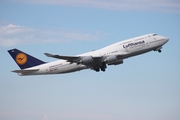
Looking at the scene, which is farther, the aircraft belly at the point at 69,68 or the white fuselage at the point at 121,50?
the aircraft belly at the point at 69,68

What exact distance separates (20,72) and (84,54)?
13019 millimetres

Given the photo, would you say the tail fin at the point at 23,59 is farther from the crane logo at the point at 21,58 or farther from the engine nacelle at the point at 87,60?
the engine nacelle at the point at 87,60

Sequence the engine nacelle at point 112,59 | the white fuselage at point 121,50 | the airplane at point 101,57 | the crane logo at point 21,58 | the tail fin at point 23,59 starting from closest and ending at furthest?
1. the white fuselage at point 121,50
2. the airplane at point 101,57
3. the engine nacelle at point 112,59
4. the tail fin at point 23,59
5. the crane logo at point 21,58

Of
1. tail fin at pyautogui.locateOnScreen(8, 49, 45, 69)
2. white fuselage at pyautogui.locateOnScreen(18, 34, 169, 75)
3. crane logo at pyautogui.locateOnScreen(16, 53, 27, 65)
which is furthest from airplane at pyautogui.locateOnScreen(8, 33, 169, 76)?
crane logo at pyautogui.locateOnScreen(16, 53, 27, 65)

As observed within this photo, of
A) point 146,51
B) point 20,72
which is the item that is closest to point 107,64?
point 146,51

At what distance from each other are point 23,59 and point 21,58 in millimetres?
649

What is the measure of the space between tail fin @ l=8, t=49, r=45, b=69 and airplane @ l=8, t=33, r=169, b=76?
48cm

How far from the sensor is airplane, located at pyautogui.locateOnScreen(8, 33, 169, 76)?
71250mm

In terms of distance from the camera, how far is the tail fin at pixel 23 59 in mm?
78688

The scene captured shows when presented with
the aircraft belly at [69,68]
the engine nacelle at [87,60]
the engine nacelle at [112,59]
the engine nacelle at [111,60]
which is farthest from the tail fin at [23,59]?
the engine nacelle at [112,59]

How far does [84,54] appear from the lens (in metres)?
74.9

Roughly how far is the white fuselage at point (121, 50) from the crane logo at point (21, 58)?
458 centimetres

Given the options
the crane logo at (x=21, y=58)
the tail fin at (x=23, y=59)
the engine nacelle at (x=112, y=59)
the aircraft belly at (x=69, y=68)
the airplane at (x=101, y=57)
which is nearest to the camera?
the airplane at (x=101, y=57)

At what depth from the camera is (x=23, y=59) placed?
80.5 m
